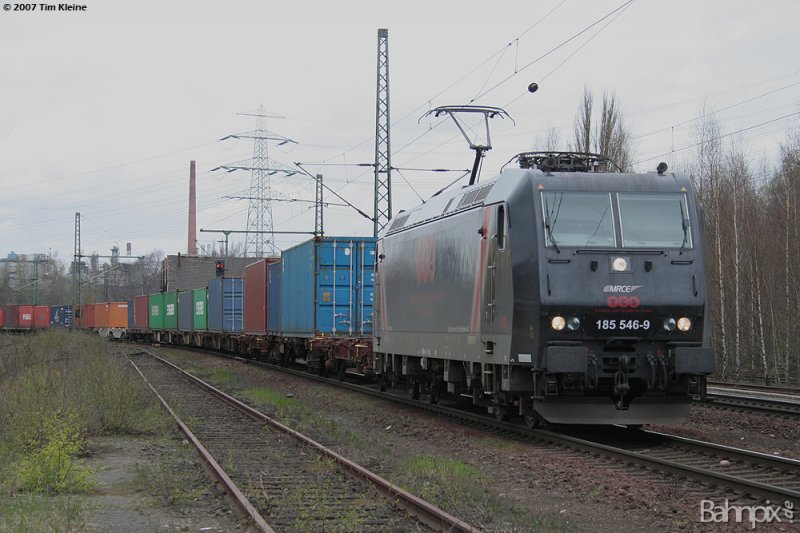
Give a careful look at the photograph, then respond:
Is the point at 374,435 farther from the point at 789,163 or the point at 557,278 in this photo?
the point at 789,163

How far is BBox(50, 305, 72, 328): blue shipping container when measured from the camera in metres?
70.9

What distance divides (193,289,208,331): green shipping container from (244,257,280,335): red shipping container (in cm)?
822

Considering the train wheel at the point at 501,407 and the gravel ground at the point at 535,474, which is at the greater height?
the train wheel at the point at 501,407

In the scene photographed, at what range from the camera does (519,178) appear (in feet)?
37.2

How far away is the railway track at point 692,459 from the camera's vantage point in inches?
311

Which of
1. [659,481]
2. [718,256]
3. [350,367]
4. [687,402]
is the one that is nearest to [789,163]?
[718,256]

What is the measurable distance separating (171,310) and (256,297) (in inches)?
833

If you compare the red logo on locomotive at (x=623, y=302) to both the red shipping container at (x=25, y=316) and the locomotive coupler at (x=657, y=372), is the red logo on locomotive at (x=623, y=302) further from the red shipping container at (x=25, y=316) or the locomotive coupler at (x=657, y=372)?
the red shipping container at (x=25, y=316)

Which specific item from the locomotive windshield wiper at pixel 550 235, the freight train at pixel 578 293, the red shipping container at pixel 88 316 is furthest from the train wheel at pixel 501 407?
the red shipping container at pixel 88 316

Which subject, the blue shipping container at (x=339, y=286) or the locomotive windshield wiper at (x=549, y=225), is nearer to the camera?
A: the locomotive windshield wiper at (x=549, y=225)

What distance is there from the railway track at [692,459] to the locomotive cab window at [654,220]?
2502mm

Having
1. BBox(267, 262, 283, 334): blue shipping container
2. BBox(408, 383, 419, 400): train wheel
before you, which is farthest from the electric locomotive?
BBox(267, 262, 283, 334): blue shipping container

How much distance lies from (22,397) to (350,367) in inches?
525

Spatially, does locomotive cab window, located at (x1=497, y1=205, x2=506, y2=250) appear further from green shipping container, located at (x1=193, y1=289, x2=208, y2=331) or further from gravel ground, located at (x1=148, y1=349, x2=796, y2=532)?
green shipping container, located at (x1=193, y1=289, x2=208, y2=331)
